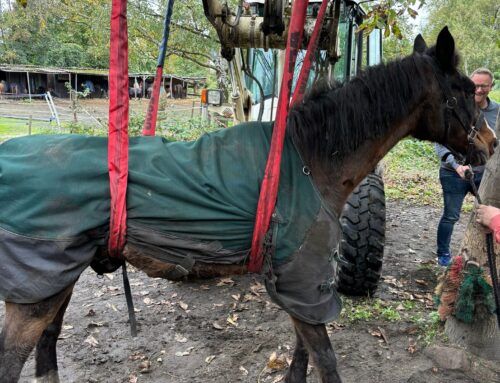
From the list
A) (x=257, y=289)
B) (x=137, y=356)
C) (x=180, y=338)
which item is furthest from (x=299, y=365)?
(x=257, y=289)

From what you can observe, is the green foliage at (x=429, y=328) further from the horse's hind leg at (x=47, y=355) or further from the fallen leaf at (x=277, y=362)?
the horse's hind leg at (x=47, y=355)

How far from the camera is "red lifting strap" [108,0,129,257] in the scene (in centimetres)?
188

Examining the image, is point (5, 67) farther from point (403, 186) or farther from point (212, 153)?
point (212, 153)

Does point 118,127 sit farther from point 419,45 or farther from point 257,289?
point 257,289

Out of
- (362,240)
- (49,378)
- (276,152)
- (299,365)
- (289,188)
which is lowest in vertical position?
(49,378)

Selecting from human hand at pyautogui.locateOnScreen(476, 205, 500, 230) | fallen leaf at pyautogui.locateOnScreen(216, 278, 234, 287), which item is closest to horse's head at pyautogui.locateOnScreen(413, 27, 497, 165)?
human hand at pyautogui.locateOnScreen(476, 205, 500, 230)

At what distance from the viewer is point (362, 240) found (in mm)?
3533

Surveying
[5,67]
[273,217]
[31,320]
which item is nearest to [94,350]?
[31,320]

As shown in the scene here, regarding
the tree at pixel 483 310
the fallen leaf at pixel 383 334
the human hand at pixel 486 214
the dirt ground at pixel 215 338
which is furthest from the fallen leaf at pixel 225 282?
the human hand at pixel 486 214

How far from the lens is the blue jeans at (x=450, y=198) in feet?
15.0

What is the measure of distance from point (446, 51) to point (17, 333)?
8.68ft

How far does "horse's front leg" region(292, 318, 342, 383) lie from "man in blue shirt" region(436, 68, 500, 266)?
2.74 metres

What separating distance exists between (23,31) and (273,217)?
40529 millimetres

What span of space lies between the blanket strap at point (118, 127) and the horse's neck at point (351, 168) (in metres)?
0.98
